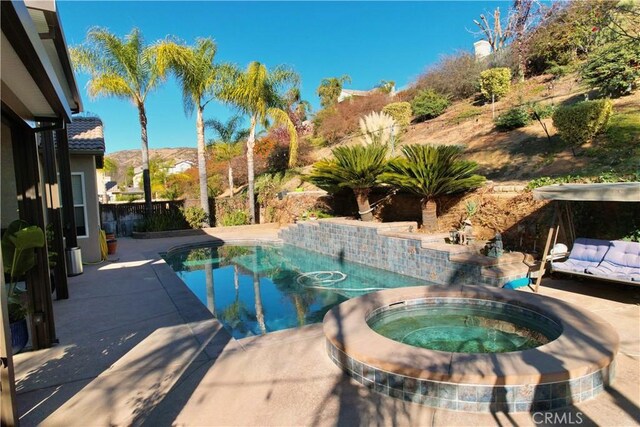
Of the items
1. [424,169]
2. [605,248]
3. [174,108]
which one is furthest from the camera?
[174,108]

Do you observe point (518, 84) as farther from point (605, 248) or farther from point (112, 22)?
point (112, 22)

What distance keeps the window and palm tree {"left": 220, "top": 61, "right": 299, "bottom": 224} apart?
7.87 metres

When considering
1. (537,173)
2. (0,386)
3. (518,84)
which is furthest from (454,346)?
(518,84)

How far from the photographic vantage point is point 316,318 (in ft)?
19.8

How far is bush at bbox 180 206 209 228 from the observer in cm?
1658

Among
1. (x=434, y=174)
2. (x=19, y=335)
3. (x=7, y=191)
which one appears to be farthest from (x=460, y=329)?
(x=7, y=191)

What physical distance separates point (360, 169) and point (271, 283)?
413cm

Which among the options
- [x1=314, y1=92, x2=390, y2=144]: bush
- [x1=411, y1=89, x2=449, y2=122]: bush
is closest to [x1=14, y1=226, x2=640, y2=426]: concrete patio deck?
[x1=411, y1=89, x2=449, y2=122]: bush

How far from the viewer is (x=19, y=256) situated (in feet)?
12.1

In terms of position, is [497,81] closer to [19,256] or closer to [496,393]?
[496,393]

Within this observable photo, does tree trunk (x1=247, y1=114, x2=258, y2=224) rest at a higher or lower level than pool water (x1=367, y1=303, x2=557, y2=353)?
higher

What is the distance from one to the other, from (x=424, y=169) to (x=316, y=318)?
4.48 m

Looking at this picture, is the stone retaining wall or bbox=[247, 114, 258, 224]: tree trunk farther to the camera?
bbox=[247, 114, 258, 224]: tree trunk

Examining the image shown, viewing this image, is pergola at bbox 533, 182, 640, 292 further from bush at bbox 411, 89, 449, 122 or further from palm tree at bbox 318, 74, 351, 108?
palm tree at bbox 318, 74, 351, 108
